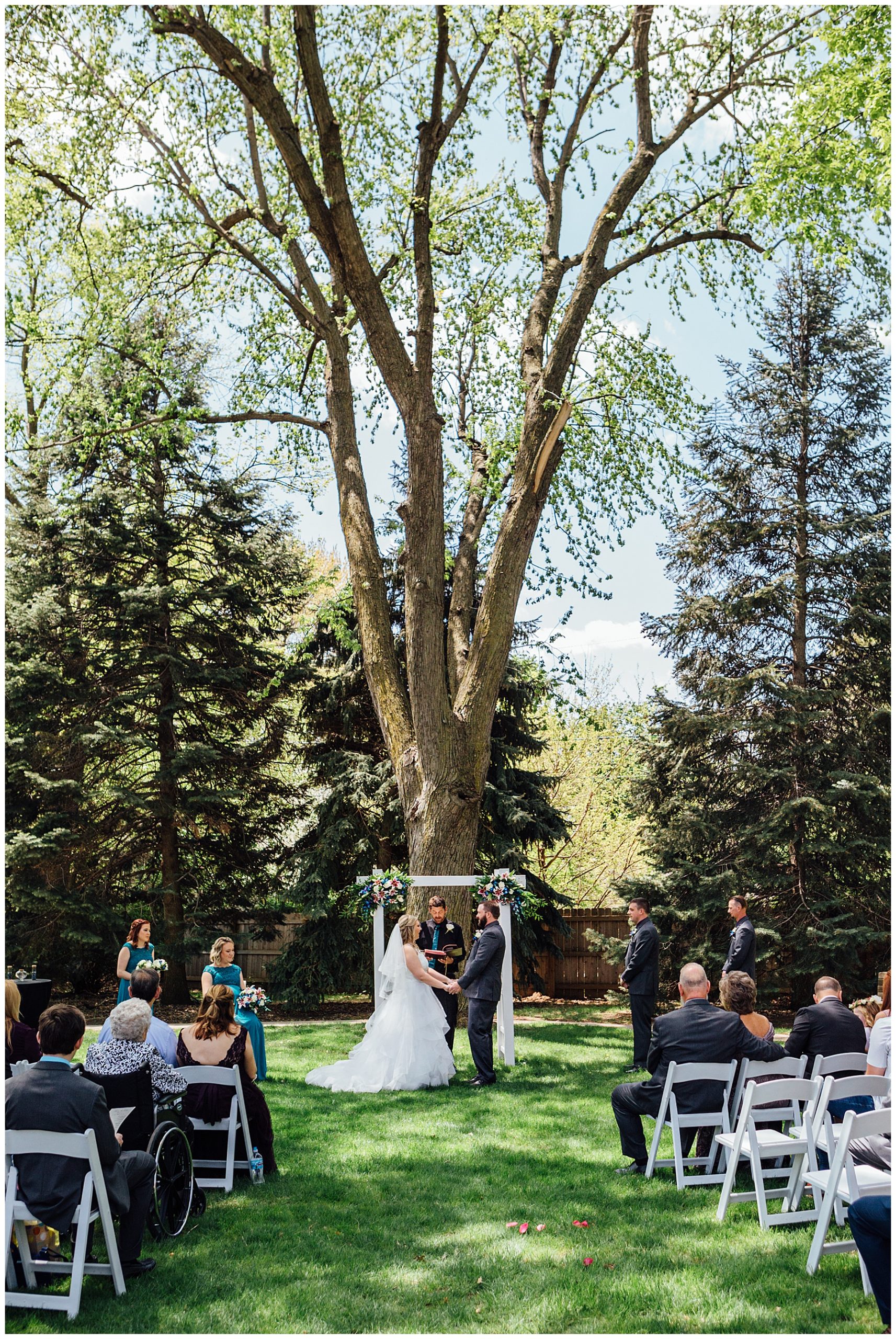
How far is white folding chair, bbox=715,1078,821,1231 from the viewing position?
18.7 ft

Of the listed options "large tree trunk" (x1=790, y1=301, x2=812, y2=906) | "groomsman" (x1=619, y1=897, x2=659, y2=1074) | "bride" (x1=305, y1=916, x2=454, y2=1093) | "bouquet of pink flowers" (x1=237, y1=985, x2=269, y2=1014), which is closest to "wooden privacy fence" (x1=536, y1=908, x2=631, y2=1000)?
"large tree trunk" (x1=790, y1=301, x2=812, y2=906)

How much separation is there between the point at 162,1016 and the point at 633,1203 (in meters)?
11.5

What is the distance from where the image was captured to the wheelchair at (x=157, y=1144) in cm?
566

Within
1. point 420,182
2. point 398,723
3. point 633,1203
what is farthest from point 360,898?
point 420,182

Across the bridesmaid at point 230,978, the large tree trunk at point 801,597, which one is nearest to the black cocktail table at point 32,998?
the bridesmaid at point 230,978

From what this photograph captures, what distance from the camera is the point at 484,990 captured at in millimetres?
10336

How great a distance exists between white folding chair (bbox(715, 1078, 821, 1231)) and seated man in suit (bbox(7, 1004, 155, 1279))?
321 cm

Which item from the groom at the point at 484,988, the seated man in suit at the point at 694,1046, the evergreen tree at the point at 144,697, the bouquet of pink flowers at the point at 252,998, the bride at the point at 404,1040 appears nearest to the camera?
the seated man in suit at the point at 694,1046

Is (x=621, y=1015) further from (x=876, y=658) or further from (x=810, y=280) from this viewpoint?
(x=810, y=280)

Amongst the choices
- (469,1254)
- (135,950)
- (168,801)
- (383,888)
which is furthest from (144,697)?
(469,1254)

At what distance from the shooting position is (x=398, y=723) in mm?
12047

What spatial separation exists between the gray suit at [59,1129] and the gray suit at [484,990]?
5.58m

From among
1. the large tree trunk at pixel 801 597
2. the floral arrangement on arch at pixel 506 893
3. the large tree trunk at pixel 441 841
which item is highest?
the large tree trunk at pixel 801 597

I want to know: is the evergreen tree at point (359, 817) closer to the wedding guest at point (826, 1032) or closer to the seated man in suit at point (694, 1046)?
the wedding guest at point (826, 1032)
